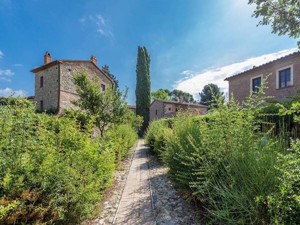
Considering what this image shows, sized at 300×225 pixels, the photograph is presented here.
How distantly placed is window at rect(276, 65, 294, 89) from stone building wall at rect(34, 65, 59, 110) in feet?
60.5

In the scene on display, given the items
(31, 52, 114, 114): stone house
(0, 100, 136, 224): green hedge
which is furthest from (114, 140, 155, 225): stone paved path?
(31, 52, 114, 114): stone house

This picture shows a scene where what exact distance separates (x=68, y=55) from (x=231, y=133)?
1926cm

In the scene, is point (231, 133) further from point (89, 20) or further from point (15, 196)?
point (89, 20)

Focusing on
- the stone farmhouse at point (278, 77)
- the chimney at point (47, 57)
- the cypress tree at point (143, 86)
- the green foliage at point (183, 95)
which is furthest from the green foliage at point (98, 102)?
the green foliage at point (183, 95)

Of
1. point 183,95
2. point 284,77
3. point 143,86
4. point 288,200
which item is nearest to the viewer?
point 288,200

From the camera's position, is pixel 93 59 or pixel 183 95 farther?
pixel 183 95

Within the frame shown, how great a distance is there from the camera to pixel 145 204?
143 inches

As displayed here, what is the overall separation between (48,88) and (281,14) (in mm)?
18574

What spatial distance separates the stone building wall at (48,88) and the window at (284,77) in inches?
726

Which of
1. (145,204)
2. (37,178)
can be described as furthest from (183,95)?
(37,178)

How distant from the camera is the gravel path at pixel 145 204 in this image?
3.03 meters

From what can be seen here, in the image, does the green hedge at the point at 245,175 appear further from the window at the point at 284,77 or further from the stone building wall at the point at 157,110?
the stone building wall at the point at 157,110

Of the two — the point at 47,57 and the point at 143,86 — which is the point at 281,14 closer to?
the point at 47,57

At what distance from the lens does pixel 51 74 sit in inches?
671
